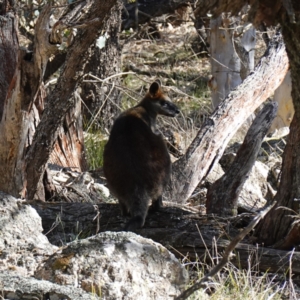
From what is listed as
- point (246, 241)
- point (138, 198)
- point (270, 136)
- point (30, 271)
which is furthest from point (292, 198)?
point (270, 136)

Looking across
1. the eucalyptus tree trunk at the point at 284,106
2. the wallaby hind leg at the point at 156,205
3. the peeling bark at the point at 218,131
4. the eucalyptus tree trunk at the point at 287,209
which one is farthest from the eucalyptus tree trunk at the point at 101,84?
the eucalyptus tree trunk at the point at 287,209

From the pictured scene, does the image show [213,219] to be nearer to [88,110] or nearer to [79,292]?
[79,292]

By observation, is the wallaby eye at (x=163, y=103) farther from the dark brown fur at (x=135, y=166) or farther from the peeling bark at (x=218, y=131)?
the dark brown fur at (x=135, y=166)

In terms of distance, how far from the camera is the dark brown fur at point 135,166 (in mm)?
5727

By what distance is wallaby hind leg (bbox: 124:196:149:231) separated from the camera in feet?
17.4

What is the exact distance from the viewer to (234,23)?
32.1 ft

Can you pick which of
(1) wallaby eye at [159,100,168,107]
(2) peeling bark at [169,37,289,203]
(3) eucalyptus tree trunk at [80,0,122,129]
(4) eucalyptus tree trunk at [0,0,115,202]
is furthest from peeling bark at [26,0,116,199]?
(3) eucalyptus tree trunk at [80,0,122,129]

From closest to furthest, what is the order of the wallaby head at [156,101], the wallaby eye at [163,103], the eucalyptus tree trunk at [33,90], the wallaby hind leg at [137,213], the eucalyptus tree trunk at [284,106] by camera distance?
the eucalyptus tree trunk at [33,90] < the wallaby hind leg at [137,213] < the wallaby head at [156,101] < the wallaby eye at [163,103] < the eucalyptus tree trunk at [284,106]

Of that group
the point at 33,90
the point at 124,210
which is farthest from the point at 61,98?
the point at 124,210

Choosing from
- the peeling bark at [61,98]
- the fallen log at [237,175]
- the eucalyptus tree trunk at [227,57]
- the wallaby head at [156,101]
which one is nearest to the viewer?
the peeling bark at [61,98]

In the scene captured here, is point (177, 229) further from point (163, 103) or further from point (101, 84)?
point (101, 84)

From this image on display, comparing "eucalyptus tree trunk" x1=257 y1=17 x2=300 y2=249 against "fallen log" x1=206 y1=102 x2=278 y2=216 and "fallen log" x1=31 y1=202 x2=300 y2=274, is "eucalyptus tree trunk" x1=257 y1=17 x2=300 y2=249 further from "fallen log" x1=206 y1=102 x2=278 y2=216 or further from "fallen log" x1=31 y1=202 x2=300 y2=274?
"fallen log" x1=206 y1=102 x2=278 y2=216

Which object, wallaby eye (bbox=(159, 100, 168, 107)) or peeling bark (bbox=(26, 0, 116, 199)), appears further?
wallaby eye (bbox=(159, 100, 168, 107))

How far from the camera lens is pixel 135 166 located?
5.80 m
